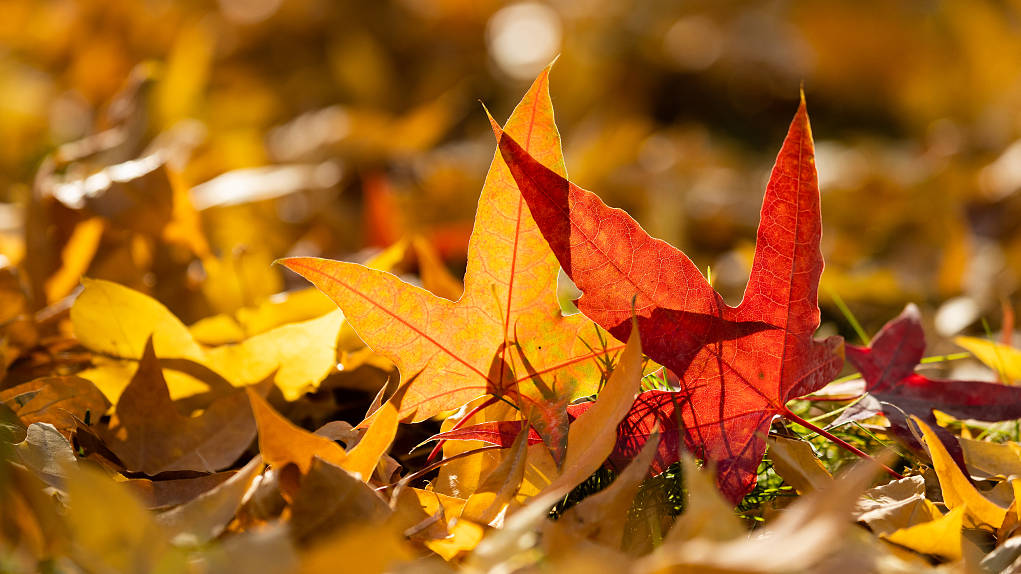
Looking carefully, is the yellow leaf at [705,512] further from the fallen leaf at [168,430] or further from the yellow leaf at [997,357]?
the yellow leaf at [997,357]

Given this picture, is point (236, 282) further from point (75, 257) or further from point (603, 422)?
point (603, 422)

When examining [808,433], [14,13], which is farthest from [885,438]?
[14,13]

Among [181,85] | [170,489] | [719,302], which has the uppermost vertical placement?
[181,85]

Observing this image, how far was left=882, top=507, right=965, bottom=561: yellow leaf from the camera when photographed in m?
0.30

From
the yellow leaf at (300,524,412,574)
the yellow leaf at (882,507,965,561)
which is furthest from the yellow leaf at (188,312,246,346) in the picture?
the yellow leaf at (882,507,965,561)

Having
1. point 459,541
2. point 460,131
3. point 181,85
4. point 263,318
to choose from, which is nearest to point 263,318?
point 263,318

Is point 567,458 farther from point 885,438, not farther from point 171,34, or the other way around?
point 171,34

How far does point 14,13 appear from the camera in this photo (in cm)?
164

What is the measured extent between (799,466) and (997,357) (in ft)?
1.00

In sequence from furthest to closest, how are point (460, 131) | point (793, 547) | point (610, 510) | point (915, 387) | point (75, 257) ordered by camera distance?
point (460, 131), point (75, 257), point (915, 387), point (610, 510), point (793, 547)

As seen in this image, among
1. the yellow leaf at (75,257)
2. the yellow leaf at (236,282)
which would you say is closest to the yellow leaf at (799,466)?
the yellow leaf at (236,282)

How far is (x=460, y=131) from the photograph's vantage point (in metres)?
1.81

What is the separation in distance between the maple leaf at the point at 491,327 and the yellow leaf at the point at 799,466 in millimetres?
95

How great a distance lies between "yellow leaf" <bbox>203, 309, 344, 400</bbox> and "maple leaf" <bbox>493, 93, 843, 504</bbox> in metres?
0.17
